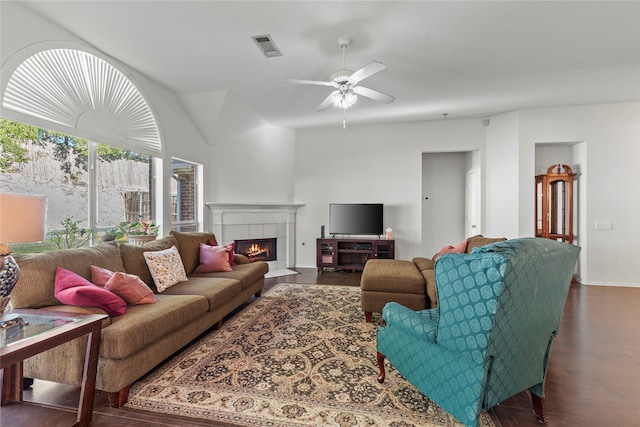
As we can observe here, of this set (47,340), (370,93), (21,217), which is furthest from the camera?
(370,93)

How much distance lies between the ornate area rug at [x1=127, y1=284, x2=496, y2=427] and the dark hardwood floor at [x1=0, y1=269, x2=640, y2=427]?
162 mm

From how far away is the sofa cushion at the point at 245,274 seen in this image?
3574 millimetres

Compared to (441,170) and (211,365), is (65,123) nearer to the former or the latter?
(211,365)

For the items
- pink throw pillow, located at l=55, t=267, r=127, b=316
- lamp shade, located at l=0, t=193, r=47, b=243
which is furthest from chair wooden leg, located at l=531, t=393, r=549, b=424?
lamp shade, located at l=0, t=193, r=47, b=243

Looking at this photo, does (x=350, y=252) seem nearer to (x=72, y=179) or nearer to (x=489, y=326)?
(x=72, y=179)

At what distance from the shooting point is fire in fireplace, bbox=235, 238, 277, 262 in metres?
5.80

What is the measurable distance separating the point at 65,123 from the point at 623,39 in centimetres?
549

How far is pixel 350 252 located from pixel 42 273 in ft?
14.8

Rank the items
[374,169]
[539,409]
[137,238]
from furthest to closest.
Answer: [374,169] < [137,238] < [539,409]

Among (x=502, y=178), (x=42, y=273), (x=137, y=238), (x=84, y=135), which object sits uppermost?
(x=84, y=135)

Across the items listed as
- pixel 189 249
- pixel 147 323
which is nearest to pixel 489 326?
pixel 147 323

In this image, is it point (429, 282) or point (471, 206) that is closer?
point (429, 282)

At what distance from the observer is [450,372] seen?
61.2 inches

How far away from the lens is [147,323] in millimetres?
2049
